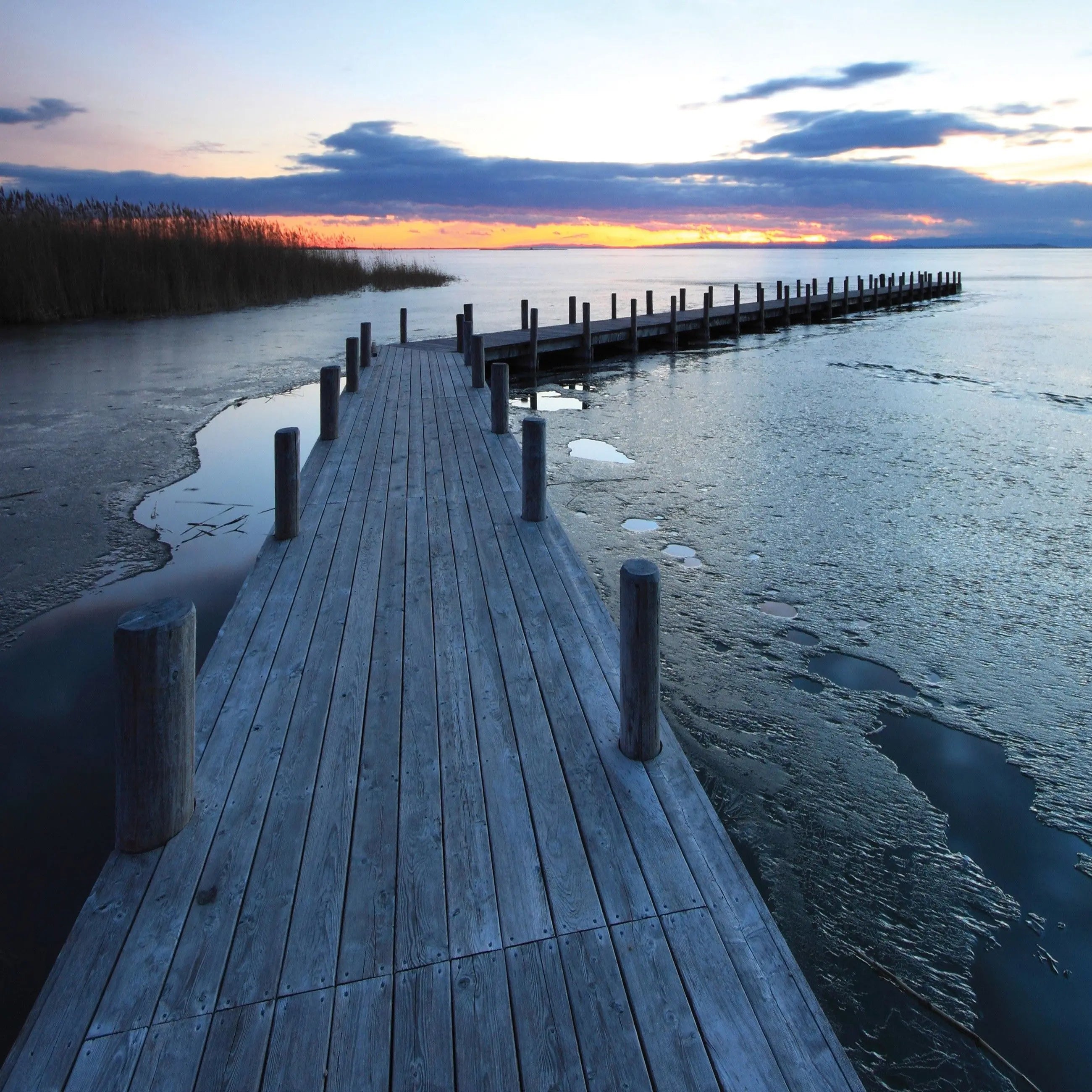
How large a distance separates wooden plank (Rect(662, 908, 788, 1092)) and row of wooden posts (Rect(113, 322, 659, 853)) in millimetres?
880

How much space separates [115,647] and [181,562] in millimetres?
5295

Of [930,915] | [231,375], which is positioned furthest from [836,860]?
[231,375]

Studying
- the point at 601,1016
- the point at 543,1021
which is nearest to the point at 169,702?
the point at 543,1021

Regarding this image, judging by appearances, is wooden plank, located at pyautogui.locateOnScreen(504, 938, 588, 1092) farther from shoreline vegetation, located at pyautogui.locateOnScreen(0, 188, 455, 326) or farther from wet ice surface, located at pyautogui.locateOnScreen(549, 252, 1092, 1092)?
shoreline vegetation, located at pyautogui.locateOnScreen(0, 188, 455, 326)

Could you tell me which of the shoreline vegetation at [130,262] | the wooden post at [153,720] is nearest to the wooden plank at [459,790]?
the wooden post at [153,720]

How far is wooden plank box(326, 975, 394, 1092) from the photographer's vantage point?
1.93 meters

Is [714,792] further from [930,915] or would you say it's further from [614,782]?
[614,782]

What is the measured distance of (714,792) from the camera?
4.35 meters

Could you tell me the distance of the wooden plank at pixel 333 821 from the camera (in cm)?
226

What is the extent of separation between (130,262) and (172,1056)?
29.5 meters

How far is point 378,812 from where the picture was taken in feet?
9.48

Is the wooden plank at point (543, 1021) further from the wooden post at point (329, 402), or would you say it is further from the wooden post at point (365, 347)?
the wooden post at point (365, 347)

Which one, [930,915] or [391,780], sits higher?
[391,780]

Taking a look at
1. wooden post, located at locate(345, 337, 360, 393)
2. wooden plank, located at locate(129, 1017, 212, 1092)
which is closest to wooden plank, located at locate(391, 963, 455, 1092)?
wooden plank, located at locate(129, 1017, 212, 1092)
